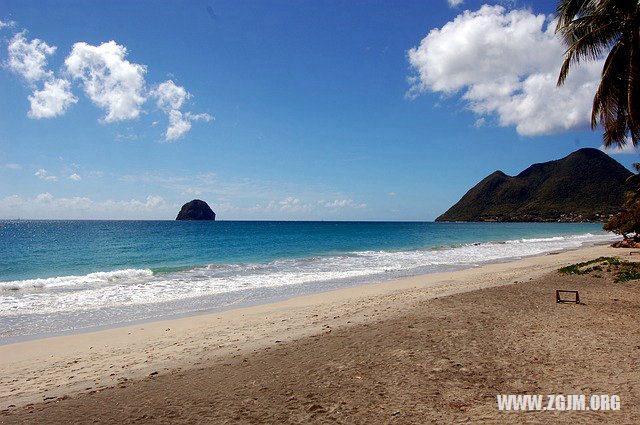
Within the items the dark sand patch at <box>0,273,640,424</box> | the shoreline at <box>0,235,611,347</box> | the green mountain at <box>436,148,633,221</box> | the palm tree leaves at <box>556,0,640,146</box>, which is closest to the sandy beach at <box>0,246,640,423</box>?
the dark sand patch at <box>0,273,640,424</box>

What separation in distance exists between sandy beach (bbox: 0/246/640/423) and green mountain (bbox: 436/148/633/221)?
14892 centimetres

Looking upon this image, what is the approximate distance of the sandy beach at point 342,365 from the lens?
4.83m

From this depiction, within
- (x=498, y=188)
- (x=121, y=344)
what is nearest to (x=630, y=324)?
(x=121, y=344)

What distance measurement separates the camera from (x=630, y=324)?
8258mm

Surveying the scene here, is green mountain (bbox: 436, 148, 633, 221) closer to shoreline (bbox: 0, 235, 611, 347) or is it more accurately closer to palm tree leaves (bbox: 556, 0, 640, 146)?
shoreline (bbox: 0, 235, 611, 347)

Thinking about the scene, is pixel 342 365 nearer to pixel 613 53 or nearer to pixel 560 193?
pixel 613 53

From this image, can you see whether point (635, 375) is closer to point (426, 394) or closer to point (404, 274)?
point (426, 394)

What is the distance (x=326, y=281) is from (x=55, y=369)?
13.9 meters

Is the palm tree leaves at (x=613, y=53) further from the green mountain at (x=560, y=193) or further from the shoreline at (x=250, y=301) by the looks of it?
the green mountain at (x=560, y=193)

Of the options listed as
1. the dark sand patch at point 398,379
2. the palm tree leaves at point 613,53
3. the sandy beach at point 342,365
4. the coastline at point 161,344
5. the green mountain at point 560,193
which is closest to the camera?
the dark sand patch at point 398,379

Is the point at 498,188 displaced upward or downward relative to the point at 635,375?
upward

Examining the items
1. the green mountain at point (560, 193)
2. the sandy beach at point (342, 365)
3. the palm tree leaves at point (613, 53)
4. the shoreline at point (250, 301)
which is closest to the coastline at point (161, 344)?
the sandy beach at point (342, 365)

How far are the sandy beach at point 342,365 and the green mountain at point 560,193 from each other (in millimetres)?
148921

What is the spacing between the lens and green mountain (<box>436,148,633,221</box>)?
139 metres
